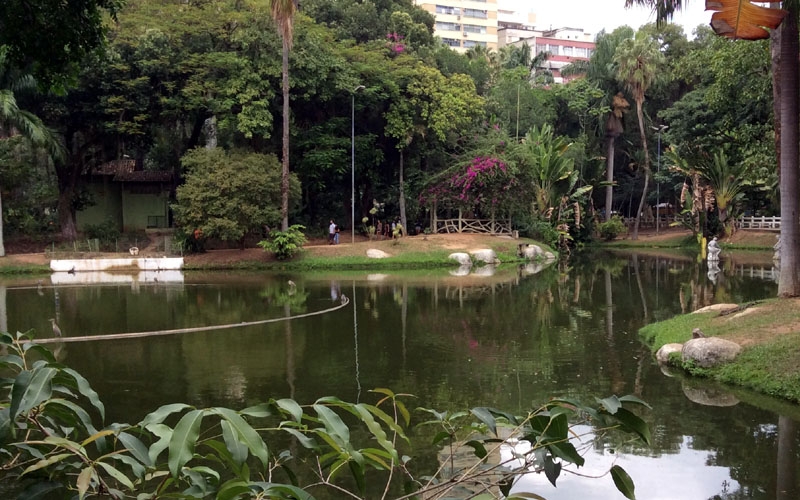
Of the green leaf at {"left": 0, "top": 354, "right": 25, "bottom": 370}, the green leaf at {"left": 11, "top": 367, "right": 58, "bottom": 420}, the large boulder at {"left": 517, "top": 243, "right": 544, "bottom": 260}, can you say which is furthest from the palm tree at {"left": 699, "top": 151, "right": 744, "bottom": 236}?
the green leaf at {"left": 11, "top": 367, "right": 58, "bottom": 420}

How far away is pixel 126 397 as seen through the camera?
10781mm

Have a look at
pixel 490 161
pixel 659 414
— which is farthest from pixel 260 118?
pixel 659 414

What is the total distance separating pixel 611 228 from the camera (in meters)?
51.4

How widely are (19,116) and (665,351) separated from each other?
27040mm

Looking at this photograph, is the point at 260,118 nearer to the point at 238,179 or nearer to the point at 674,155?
the point at 238,179

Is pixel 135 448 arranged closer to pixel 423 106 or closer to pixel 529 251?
pixel 423 106

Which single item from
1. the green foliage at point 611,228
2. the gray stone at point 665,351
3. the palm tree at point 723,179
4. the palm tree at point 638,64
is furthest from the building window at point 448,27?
the gray stone at point 665,351

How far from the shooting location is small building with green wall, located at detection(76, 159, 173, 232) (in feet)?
132

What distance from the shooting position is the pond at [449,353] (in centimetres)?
839

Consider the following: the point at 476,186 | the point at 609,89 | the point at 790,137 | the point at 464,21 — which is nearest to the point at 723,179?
the point at 609,89

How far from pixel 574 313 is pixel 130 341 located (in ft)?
35.7

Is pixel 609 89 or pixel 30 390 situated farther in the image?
pixel 609 89

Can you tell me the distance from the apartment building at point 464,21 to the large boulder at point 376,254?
58.0m

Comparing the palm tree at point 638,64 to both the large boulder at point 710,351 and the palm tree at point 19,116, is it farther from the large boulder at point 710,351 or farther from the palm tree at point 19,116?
the large boulder at point 710,351
